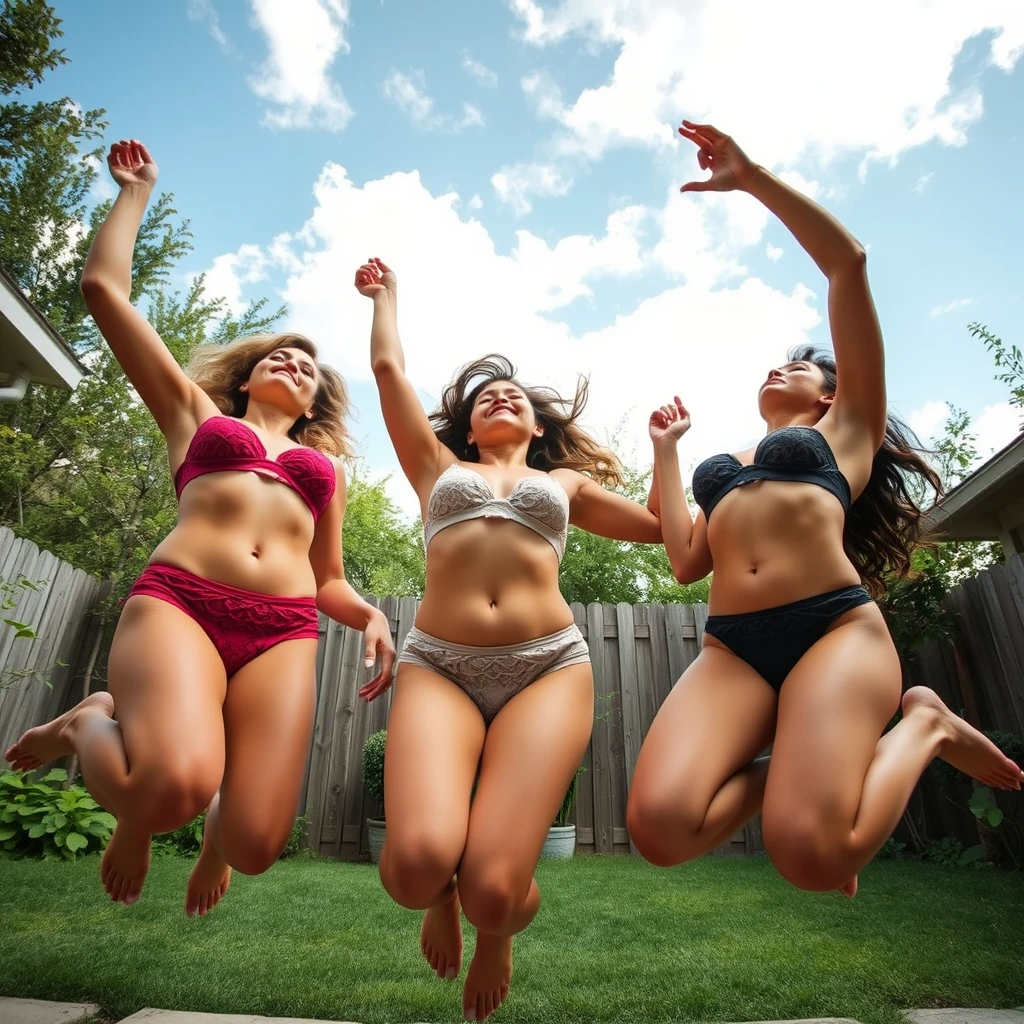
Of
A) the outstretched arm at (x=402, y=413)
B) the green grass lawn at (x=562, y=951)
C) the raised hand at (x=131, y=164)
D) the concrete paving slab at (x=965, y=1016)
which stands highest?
the raised hand at (x=131, y=164)

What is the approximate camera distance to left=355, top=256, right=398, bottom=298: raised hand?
2.81 metres

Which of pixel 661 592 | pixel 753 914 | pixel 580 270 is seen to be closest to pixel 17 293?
pixel 580 270

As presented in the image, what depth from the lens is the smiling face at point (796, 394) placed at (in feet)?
8.86

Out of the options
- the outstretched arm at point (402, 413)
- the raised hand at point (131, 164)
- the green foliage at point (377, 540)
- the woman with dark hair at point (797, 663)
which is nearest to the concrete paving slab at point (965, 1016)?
the woman with dark hair at point (797, 663)

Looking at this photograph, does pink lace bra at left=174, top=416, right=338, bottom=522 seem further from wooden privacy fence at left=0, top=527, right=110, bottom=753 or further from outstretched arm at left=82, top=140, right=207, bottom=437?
wooden privacy fence at left=0, top=527, right=110, bottom=753

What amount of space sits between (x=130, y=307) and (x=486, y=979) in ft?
8.02

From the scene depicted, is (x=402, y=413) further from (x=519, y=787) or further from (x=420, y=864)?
(x=420, y=864)

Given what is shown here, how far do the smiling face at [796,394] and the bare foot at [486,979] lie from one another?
2.12m

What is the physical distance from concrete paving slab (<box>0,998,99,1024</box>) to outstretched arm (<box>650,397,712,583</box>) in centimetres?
256

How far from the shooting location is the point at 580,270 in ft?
16.5

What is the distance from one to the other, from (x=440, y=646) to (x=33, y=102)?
43.1 feet

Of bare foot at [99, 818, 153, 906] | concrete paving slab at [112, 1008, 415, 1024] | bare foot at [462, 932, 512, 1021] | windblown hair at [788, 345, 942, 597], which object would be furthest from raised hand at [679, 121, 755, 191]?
concrete paving slab at [112, 1008, 415, 1024]

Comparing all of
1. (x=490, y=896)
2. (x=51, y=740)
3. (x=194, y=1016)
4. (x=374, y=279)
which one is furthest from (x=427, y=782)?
(x=374, y=279)

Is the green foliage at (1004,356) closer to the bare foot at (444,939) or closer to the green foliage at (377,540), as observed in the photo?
the bare foot at (444,939)
